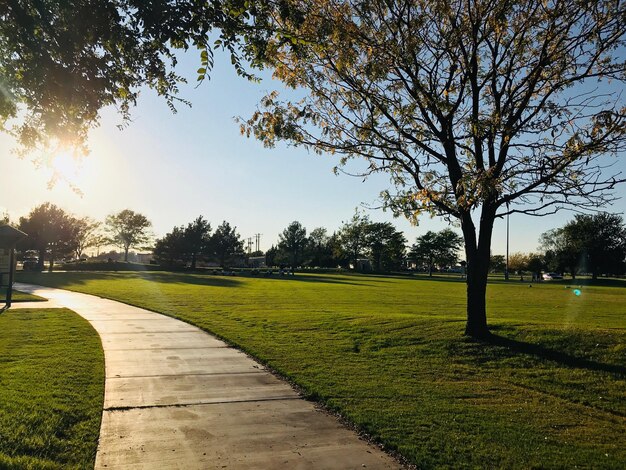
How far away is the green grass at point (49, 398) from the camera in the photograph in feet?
15.1

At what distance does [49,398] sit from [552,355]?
8313mm

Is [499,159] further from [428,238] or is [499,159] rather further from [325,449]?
[428,238]

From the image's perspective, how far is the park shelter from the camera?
18.2 m

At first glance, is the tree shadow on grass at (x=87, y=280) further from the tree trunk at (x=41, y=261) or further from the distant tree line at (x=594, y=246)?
the distant tree line at (x=594, y=246)

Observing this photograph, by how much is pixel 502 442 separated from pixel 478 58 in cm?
874

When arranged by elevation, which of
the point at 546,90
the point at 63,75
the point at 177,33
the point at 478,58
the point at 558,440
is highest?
the point at 478,58

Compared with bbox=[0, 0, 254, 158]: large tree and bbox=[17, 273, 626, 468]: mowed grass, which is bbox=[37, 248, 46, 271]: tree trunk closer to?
bbox=[17, 273, 626, 468]: mowed grass

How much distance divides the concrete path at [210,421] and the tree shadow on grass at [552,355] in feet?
16.5

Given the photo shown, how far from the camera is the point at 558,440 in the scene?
5293 millimetres

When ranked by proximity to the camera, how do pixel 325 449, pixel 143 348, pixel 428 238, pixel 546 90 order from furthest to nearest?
pixel 428 238, pixel 546 90, pixel 143 348, pixel 325 449

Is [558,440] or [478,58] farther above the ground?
[478,58]

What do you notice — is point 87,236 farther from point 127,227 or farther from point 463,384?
point 463,384

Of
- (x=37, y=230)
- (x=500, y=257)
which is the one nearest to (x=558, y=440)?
(x=37, y=230)

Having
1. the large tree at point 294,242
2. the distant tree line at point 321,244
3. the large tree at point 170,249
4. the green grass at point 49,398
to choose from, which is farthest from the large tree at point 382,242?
the green grass at point 49,398
